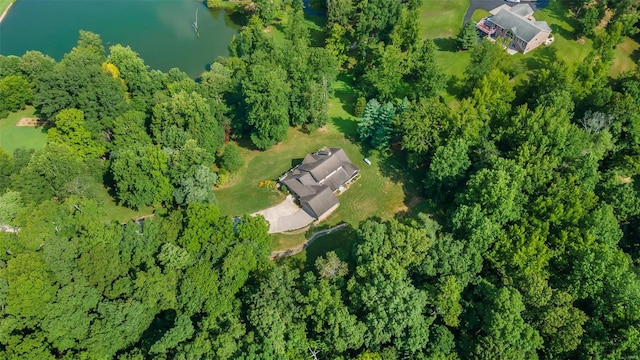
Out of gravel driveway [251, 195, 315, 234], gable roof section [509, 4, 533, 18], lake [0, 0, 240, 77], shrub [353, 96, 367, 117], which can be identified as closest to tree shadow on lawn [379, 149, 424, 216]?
shrub [353, 96, 367, 117]

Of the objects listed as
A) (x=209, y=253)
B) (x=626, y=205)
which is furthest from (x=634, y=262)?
(x=209, y=253)

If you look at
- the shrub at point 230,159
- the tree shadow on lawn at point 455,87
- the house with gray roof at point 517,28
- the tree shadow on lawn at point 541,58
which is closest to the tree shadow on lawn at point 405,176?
the tree shadow on lawn at point 455,87

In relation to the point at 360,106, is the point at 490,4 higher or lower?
higher

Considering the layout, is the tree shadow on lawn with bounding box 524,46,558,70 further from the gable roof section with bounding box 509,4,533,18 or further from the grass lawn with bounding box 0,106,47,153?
the grass lawn with bounding box 0,106,47,153

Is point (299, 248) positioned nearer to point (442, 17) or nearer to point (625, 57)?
point (442, 17)

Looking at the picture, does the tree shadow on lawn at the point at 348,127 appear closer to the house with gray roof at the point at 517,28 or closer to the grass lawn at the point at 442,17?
the grass lawn at the point at 442,17

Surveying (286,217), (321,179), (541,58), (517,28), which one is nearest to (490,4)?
(517,28)
